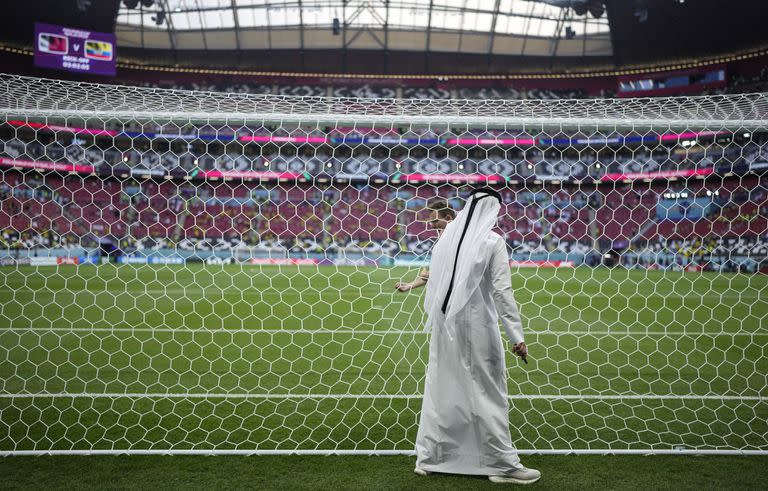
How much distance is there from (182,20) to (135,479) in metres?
31.7

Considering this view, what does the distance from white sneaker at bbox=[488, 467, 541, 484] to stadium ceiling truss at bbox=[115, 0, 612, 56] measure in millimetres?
29974

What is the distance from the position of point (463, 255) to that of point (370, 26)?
30.9 m

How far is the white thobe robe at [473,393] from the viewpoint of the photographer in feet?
9.78

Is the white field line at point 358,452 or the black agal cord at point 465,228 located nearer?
the black agal cord at point 465,228

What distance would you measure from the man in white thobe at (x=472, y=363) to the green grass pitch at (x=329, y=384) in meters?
0.67

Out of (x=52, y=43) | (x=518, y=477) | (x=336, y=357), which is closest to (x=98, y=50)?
(x=52, y=43)

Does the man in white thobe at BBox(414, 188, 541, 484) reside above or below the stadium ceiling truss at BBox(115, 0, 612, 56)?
below

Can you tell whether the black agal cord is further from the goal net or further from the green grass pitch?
the green grass pitch

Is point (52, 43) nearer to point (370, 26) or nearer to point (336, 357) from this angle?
point (370, 26)

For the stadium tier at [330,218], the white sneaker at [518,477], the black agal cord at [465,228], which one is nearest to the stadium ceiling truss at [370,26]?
the stadium tier at [330,218]

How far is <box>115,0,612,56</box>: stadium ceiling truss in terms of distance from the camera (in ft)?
97.0

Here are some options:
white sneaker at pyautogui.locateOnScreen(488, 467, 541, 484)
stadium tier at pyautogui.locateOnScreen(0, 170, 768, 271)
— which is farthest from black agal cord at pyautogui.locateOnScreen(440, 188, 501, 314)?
stadium tier at pyautogui.locateOnScreen(0, 170, 768, 271)

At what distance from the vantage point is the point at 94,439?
3615 millimetres

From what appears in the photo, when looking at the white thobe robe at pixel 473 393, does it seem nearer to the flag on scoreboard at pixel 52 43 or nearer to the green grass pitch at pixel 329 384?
the green grass pitch at pixel 329 384
